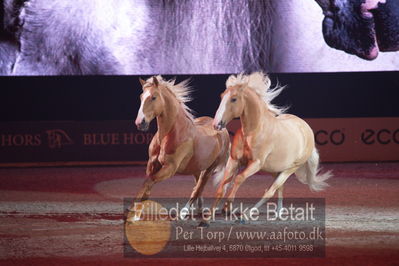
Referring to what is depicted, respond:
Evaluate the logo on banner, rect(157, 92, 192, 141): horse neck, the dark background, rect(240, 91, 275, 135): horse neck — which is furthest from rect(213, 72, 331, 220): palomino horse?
the logo on banner

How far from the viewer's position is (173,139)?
732cm

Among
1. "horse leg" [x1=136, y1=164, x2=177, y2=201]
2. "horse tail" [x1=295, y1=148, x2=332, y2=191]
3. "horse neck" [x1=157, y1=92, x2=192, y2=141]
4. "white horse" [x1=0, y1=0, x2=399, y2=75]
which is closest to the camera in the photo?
"horse leg" [x1=136, y1=164, x2=177, y2=201]

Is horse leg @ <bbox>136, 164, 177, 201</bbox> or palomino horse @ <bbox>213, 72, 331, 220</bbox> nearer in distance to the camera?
palomino horse @ <bbox>213, 72, 331, 220</bbox>

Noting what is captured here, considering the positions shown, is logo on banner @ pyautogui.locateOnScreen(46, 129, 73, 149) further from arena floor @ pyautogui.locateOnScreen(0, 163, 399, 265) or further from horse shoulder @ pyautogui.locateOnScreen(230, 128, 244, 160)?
horse shoulder @ pyautogui.locateOnScreen(230, 128, 244, 160)

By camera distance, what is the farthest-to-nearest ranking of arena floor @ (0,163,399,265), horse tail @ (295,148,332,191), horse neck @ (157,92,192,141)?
1. horse tail @ (295,148,332,191)
2. horse neck @ (157,92,192,141)
3. arena floor @ (0,163,399,265)

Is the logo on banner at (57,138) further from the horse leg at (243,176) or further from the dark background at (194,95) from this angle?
the horse leg at (243,176)

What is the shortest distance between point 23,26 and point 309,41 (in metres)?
5.15

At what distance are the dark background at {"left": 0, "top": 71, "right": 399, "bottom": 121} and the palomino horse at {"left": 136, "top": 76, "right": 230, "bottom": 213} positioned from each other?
617 centimetres

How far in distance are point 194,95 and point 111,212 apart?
6290 millimetres

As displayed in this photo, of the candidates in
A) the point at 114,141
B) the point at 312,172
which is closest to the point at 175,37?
the point at 114,141

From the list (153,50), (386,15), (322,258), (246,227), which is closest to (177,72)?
(153,50)

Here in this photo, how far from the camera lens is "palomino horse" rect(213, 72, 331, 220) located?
7.10 metres

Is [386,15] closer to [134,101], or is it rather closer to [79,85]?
[134,101]

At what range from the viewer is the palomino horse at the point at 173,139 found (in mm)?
7215
